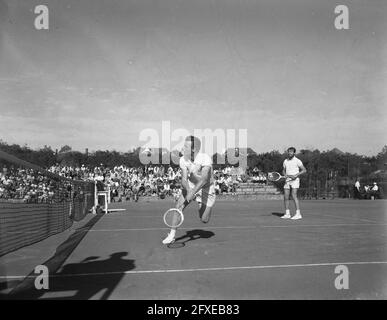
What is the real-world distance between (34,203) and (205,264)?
7815mm

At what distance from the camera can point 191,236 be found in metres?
8.30

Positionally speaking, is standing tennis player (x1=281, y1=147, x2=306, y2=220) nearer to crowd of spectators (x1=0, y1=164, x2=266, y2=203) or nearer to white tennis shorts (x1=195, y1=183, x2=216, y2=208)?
white tennis shorts (x1=195, y1=183, x2=216, y2=208)

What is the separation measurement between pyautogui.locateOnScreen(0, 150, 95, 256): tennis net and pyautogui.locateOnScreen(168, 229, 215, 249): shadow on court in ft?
8.63

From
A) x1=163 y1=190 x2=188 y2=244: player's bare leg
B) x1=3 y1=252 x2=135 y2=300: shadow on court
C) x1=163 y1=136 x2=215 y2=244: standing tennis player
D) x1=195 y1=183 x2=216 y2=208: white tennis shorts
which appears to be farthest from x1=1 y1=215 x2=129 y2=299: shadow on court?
x1=195 y1=183 x2=216 y2=208: white tennis shorts

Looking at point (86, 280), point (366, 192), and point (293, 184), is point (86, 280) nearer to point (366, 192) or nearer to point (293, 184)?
point (293, 184)

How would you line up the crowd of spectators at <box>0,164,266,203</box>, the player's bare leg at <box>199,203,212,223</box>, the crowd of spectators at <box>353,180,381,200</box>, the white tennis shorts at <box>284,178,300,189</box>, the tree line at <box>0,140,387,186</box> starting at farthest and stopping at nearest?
1. the tree line at <box>0,140,387,186</box>
2. the crowd of spectators at <box>353,180,381,200</box>
3. the crowd of spectators at <box>0,164,266,203</box>
4. the white tennis shorts at <box>284,178,300,189</box>
5. the player's bare leg at <box>199,203,212,223</box>

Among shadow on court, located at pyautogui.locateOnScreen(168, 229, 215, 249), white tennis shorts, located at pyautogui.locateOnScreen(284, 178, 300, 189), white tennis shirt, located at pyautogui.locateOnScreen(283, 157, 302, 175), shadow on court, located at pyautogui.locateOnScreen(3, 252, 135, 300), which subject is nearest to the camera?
shadow on court, located at pyautogui.locateOnScreen(3, 252, 135, 300)

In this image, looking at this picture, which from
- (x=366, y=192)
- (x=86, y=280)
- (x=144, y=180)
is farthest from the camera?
(x=144, y=180)

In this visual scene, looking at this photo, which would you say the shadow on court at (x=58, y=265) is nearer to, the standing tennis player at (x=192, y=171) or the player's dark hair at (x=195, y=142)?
the standing tennis player at (x=192, y=171)

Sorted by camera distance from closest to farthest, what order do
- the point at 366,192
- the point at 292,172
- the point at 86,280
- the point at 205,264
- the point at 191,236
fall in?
the point at 86,280, the point at 205,264, the point at 191,236, the point at 292,172, the point at 366,192

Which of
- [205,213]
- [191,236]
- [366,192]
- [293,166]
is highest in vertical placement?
[293,166]

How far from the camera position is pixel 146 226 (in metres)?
10.4

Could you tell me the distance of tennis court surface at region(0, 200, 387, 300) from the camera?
166 inches

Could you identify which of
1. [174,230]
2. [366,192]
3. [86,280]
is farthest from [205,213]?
[366,192]
